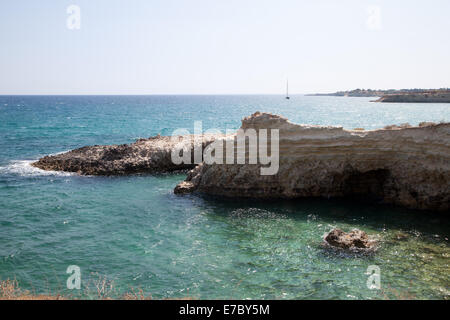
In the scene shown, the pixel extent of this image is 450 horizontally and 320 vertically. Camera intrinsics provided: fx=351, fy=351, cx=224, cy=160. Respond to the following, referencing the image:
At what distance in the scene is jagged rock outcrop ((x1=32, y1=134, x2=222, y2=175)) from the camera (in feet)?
102

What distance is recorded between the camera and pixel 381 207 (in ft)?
66.3

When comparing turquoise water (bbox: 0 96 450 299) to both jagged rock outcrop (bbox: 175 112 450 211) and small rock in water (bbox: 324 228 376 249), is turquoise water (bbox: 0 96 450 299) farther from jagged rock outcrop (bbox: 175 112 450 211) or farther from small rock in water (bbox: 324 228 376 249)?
jagged rock outcrop (bbox: 175 112 450 211)

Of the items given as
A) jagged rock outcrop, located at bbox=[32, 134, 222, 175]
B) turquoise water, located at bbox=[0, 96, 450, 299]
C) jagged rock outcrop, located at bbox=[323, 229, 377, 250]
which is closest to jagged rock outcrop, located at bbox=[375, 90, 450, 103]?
jagged rock outcrop, located at bbox=[32, 134, 222, 175]

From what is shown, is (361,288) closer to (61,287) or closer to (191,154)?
(61,287)

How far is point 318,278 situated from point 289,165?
32.5 ft

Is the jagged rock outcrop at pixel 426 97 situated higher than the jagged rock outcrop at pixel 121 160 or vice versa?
the jagged rock outcrop at pixel 426 97

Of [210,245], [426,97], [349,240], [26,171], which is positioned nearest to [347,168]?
[349,240]

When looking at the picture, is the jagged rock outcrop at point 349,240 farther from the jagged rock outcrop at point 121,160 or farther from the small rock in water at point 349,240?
the jagged rock outcrop at point 121,160

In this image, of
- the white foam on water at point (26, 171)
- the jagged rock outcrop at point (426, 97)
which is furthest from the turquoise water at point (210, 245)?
the jagged rock outcrop at point (426, 97)

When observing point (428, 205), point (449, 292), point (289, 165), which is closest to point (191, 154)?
point (289, 165)

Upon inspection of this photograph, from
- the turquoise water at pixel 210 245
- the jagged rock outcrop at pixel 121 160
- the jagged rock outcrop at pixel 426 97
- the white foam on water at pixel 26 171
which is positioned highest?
the jagged rock outcrop at pixel 426 97

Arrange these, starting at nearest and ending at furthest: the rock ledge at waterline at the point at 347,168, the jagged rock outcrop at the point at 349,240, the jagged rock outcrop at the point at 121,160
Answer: the jagged rock outcrop at the point at 349,240, the rock ledge at waterline at the point at 347,168, the jagged rock outcrop at the point at 121,160

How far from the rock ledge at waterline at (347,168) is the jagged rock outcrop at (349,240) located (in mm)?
6368

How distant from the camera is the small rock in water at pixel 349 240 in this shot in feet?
48.6
